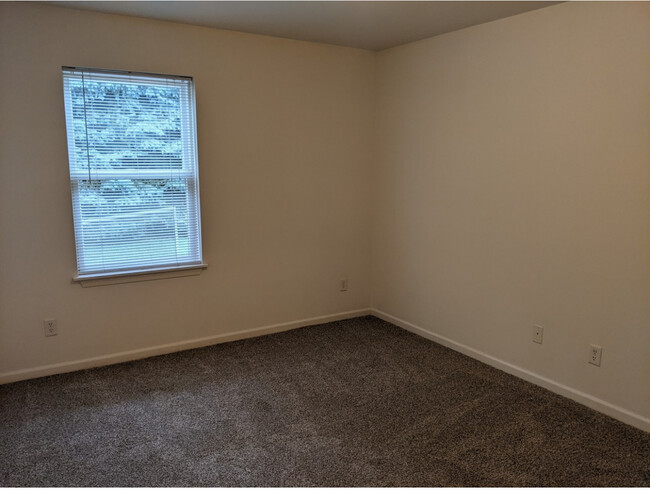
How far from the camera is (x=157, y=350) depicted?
3.50 m

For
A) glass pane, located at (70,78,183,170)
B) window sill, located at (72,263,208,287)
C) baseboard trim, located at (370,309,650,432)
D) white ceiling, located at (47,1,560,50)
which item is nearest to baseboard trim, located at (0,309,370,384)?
window sill, located at (72,263,208,287)

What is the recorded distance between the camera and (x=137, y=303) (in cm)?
340

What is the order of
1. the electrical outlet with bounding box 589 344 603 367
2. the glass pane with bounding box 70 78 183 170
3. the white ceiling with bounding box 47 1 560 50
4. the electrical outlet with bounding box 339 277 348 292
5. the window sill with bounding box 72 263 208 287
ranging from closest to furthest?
the electrical outlet with bounding box 589 344 603 367, the white ceiling with bounding box 47 1 560 50, the glass pane with bounding box 70 78 183 170, the window sill with bounding box 72 263 208 287, the electrical outlet with bounding box 339 277 348 292

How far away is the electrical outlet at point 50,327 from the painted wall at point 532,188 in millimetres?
2678

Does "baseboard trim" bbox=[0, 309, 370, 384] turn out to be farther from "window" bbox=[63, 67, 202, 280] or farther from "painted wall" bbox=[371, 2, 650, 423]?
"painted wall" bbox=[371, 2, 650, 423]

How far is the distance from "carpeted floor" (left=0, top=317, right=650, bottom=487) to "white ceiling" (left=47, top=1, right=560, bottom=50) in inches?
92.7

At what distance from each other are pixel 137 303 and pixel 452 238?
239 cm

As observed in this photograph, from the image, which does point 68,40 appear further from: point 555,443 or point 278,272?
point 555,443

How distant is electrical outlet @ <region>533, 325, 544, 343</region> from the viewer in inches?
118

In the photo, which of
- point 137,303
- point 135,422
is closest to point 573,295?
point 135,422

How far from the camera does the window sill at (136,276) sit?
10.5 ft

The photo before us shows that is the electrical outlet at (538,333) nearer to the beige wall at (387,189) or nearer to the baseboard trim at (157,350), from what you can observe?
the beige wall at (387,189)

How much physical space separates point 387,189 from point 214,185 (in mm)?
1528

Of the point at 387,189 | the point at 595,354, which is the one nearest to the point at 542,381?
the point at 595,354
